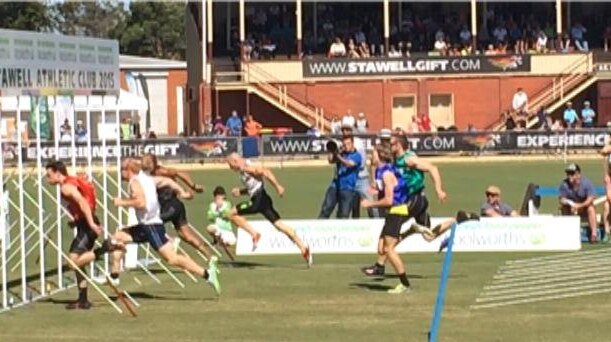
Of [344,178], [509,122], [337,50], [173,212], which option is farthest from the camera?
[337,50]

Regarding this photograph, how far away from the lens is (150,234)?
Result: 1661cm

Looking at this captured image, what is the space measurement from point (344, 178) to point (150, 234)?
7.26m

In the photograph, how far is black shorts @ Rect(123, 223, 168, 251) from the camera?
54.4ft

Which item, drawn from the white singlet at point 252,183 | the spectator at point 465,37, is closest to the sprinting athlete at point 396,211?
the white singlet at point 252,183

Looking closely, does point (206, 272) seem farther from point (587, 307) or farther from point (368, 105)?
point (368, 105)

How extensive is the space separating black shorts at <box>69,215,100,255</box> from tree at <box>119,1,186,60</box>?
95479 mm

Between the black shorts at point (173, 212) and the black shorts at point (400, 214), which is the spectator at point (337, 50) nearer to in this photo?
the black shorts at point (173, 212)

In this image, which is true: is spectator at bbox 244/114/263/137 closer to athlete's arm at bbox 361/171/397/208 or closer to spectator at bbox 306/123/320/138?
spectator at bbox 306/123/320/138

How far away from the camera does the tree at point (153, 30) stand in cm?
11181

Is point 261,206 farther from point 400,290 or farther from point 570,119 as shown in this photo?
point 570,119

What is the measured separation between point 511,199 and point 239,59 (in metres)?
28.0

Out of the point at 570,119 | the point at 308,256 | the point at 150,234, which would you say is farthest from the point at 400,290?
the point at 570,119

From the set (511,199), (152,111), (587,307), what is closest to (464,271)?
(587,307)

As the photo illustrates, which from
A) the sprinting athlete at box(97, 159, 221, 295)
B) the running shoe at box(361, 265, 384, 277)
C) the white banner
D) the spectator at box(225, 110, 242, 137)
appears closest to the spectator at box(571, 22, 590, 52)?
the spectator at box(225, 110, 242, 137)
